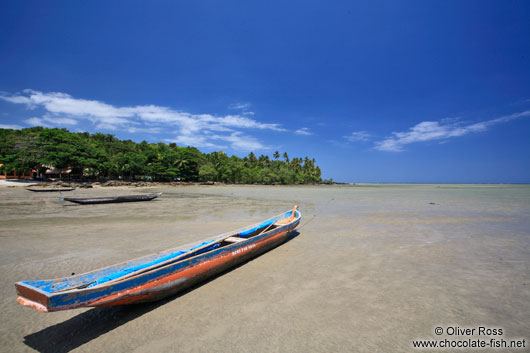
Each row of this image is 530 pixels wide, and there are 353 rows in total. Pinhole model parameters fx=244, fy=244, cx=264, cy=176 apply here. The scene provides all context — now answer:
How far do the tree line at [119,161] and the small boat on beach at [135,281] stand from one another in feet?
168

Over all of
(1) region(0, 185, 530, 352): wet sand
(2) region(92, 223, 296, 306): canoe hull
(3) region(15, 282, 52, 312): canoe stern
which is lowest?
(1) region(0, 185, 530, 352): wet sand

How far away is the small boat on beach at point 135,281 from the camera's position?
8.51ft

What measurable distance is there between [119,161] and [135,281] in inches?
2525

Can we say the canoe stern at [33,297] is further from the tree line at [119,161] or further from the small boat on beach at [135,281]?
the tree line at [119,161]

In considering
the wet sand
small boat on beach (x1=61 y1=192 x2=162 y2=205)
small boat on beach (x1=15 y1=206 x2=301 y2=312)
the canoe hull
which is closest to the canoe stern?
small boat on beach (x1=15 y1=206 x2=301 y2=312)

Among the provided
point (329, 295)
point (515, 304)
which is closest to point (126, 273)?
point (329, 295)

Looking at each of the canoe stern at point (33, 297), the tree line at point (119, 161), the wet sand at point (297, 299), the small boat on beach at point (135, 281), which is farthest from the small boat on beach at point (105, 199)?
the tree line at point (119, 161)

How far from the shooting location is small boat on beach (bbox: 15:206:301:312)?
259cm

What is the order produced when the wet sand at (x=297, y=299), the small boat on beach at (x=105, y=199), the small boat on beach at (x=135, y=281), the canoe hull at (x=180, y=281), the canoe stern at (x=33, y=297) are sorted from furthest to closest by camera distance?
the small boat on beach at (x=105, y=199) → the canoe hull at (x=180, y=281) → the wet sand at (x=297, y=299) → the small boat on beach at (x=135, y=281) → the canoe stern at (x=33, y=297)

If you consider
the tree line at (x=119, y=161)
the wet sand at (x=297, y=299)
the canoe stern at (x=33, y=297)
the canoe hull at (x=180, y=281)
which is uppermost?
the tree line at (x=119, y=161)

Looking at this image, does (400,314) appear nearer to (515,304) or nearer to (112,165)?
(515,304)

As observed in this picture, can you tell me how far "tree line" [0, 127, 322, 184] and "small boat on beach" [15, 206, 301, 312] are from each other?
51158 mm

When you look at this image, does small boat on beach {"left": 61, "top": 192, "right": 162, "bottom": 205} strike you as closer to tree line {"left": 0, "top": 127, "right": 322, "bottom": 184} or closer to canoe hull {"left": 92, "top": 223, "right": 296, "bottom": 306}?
canoe hull {"left": 92, "top": 223, "right": 296, "bottom": 306}

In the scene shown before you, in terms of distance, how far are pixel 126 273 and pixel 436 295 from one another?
501 cm
